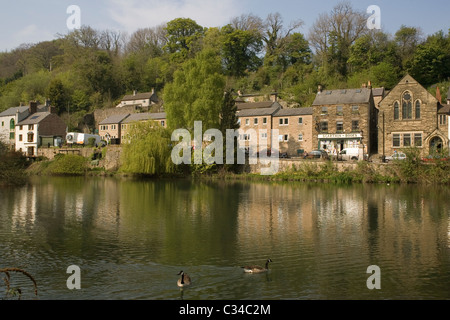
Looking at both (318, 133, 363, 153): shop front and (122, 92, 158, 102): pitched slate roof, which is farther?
(122, 92, 158, 102): pitched slate roof

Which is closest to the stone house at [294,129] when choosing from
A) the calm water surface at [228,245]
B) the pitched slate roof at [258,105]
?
the pitched slate roof at [258,105]

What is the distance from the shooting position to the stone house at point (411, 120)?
50250 mm

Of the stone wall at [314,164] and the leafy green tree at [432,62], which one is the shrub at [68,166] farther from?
the leafy green tree at [432,62]

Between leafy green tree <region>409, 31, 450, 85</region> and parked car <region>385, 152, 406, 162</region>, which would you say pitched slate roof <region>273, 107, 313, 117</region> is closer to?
parked car <region>385, 152, 406, 162</region>

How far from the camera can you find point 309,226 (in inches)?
876

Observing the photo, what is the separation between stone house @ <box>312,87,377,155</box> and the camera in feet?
181

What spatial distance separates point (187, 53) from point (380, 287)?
280 feet

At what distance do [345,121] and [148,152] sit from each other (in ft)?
84.5

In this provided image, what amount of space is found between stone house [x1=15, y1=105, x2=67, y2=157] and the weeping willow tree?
78.1 feet

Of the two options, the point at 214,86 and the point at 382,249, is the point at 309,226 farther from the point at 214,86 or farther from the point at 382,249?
the point at 214,86

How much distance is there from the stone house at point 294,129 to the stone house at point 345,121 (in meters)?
1.09

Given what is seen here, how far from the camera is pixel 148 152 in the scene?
51281 millimetres
